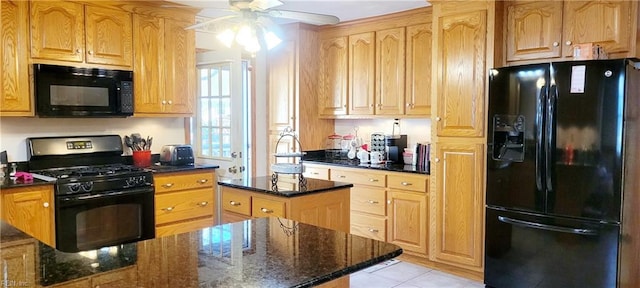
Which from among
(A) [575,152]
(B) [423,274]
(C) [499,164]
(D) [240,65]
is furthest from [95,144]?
(A) [575,152]

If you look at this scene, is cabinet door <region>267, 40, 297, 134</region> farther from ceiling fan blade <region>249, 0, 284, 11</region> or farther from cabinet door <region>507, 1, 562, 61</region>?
ceiling fan blade <region>249, 0, 284, 11</region>

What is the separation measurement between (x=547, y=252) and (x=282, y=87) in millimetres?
2954

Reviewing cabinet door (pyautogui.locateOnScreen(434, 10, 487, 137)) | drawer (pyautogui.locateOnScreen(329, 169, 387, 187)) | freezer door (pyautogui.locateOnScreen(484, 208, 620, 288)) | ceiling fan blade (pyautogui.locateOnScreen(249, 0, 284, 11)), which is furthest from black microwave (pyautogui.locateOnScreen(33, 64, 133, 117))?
freezer door (pyautogui.locateOnScreen(484, 208, 620, 288))

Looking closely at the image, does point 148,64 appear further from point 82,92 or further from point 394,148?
point 394,148

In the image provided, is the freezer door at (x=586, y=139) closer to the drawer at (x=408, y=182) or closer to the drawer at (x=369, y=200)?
the drawer at (x=408, y=182)

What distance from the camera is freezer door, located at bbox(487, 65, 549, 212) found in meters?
3.06

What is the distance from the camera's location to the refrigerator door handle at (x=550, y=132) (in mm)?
2992

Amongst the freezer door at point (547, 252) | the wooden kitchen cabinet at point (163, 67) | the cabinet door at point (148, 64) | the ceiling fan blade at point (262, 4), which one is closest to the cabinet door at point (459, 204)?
the freezer door at point (547, 252)

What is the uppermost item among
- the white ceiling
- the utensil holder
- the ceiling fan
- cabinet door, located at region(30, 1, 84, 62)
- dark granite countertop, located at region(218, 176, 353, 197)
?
the white ceiling

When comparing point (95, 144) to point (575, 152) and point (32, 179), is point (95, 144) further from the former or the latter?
point (575, 152)

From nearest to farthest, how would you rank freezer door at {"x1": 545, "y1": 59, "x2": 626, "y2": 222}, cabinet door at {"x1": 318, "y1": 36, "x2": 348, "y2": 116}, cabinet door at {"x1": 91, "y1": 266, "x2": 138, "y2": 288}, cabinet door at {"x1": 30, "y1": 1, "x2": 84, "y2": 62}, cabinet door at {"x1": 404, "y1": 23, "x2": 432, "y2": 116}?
cabinet door at {"x1": 91, "y1": 266, "x2": 138, "y2": 288} < freezer door at {"x1": 545, "y1": 59, "x2": 626, "y2": 222} < cabinet door at {"x1": 30, "y1": 1, "x2": 84, "y2": 62} < cabinet door at {"x1": 404, "y1": 23, "x2": 432, "y2": 116} < cabinet door at {"x1": 318, "y1": 36, "x2": 348, "y2": 116}

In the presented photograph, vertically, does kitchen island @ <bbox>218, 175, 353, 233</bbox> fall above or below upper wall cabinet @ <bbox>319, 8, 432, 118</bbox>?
below

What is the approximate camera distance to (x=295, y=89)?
4.86 metres

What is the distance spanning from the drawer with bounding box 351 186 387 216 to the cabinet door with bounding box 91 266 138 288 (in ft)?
10.0
